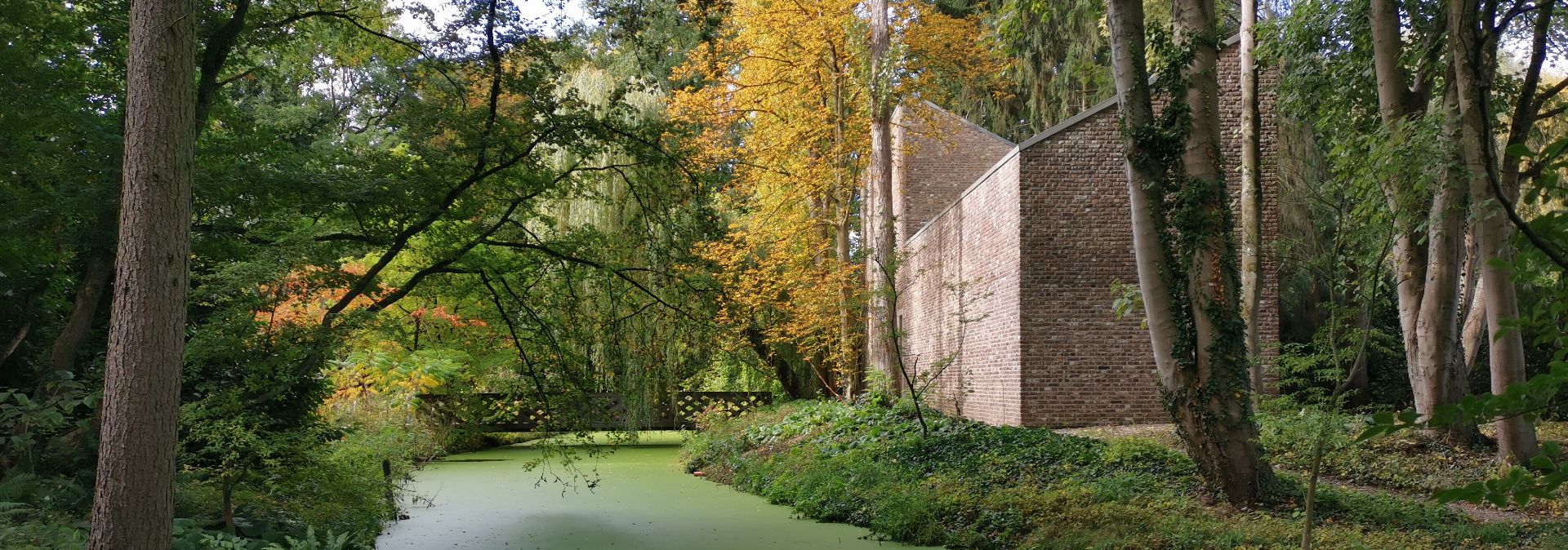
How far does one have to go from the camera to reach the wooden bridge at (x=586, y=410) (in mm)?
8758

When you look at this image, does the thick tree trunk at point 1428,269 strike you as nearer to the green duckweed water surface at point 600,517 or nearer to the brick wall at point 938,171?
the green duckweed water surface at point 600,517

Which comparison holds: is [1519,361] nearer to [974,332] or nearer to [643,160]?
[974,332]

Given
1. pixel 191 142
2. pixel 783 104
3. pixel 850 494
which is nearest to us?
pixel 191 142

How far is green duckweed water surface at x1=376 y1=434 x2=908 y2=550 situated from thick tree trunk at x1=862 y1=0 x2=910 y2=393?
3.17 meters

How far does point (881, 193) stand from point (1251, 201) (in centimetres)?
504

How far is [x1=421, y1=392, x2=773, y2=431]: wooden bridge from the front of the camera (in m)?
8.76

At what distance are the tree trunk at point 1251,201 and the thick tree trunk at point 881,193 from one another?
4.41 m

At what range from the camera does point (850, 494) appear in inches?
376

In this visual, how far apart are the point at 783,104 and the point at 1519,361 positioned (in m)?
10.6

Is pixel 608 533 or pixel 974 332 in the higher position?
pixel 974 332

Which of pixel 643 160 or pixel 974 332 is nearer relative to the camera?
pixel 643 160

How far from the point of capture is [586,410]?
873 centimetres

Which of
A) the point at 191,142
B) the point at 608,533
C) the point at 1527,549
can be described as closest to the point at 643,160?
the point at 608,533

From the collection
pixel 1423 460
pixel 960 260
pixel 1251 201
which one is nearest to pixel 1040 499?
pixel 1423 460
